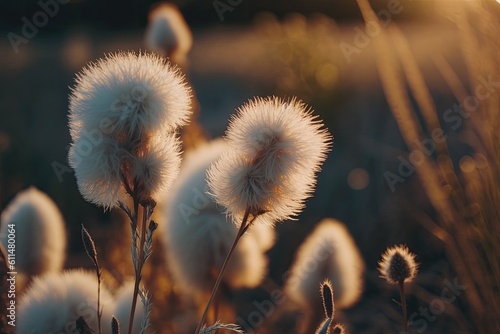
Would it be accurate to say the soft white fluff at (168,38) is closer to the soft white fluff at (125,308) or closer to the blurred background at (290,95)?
the blurred background at (290,95)

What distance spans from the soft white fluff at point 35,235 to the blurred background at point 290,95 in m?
0.33

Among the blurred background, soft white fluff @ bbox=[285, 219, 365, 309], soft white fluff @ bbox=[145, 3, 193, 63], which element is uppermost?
soft white fluff @ bbox=[145, 3, 193, 63]

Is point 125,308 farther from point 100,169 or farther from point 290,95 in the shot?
point 290,95

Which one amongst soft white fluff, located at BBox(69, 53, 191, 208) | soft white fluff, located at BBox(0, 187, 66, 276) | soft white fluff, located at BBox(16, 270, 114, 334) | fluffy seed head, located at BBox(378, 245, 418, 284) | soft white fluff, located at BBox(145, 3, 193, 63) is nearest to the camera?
soft white fluff, located at BBox(69, 53, 191, 208)

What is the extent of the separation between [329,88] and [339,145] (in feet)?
1.17

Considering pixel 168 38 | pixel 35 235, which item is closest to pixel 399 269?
pixel 35 235

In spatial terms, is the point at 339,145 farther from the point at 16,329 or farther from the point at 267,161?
the point at 267,161

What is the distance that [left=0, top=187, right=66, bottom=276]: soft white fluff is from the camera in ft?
4.54

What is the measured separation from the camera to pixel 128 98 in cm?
81

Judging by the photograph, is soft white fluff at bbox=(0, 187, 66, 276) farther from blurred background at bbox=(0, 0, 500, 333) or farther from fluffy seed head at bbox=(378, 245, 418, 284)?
fluffy seed head at bbox=(378, 245, 418, 284)

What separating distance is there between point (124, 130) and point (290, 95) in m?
3.18

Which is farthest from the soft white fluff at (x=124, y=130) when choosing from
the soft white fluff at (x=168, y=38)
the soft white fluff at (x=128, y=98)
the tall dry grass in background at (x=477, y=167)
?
the soft white fluff at (x=168, y=38)

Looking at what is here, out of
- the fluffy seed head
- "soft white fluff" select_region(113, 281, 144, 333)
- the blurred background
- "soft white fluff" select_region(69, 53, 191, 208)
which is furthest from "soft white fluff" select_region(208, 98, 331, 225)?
the blurred background

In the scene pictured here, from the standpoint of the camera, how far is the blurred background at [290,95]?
105 inches
